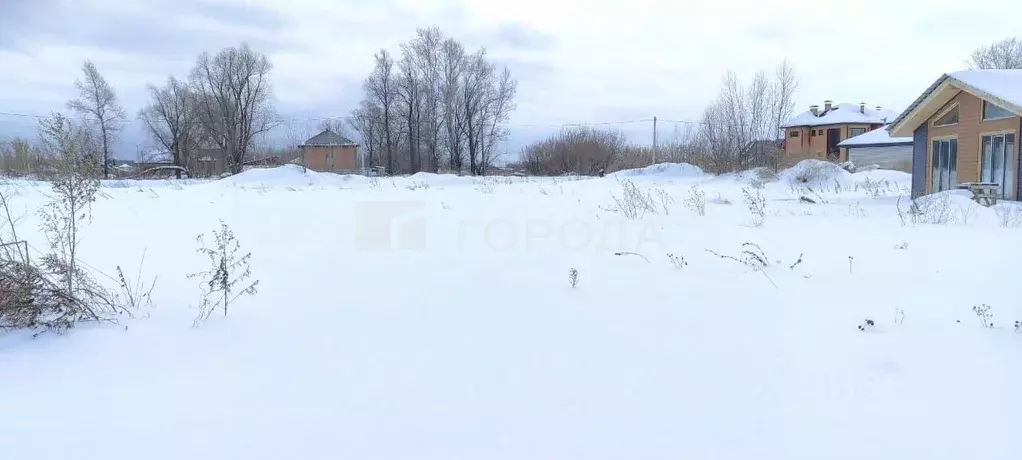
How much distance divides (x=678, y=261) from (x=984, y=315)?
2.26 metres

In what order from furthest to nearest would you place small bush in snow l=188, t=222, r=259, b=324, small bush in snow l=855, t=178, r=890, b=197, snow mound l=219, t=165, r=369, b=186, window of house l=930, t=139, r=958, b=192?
snow mound l=219, t=165, r=369, b=186, small bush in snow l=855, t=178, r=890, b=197, window of house l=930, t=139, r=958, b=192, small bush in snow l=188, t=222, r=259, b=324

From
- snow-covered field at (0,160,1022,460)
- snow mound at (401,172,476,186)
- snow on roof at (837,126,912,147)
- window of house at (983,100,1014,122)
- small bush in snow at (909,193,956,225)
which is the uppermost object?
snow on roof at (837,126,912,147)

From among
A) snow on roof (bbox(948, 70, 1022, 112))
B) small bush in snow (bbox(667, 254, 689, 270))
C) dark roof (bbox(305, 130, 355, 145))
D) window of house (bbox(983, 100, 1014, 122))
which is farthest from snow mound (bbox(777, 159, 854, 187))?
dark roof (bbox(305, 130, 355, 145))

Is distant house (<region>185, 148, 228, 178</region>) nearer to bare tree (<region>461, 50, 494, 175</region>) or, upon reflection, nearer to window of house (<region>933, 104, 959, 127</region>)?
bare tree (<region>461, 50, 494, 175</region>)

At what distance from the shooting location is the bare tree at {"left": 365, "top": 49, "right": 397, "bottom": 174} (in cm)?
4150

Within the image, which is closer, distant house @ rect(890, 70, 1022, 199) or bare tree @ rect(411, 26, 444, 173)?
distant house @ rect(890, 70, 1022, 199)

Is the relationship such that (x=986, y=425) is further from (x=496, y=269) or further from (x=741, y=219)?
(x=741, y=219)

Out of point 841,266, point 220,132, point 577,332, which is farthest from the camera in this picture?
point 220,132

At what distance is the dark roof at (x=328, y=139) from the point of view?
45.6 m

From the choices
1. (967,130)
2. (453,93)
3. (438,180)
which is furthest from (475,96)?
(967,130)

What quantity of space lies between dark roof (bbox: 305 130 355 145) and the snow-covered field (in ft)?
134

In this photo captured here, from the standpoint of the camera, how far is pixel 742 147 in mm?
29656

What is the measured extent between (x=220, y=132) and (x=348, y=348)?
1839 inches

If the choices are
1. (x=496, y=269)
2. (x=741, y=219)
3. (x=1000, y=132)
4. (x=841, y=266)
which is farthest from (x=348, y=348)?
(x=1000, y=132)
